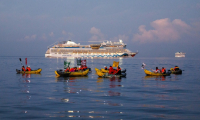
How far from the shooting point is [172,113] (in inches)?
599

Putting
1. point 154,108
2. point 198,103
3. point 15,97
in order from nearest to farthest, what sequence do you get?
point 154,108 → point 198,103 → point 15,97

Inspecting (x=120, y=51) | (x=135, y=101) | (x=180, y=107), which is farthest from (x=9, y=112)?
(x=120, y=51)

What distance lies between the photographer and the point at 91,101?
738 inches

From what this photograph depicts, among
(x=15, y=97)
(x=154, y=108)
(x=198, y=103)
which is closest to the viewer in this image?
(x=154, y=108)

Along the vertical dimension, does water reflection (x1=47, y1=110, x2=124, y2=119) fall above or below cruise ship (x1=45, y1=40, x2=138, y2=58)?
below

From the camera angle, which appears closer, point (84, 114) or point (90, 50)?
point (84, 114)

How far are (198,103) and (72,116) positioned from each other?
28.3 feet

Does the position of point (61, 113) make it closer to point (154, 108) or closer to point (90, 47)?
point (154, 108)

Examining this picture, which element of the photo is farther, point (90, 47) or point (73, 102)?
point (90, 47)

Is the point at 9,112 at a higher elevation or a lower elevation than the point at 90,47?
lower

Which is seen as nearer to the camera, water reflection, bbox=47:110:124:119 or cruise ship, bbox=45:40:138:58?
water reflection, bbox=47:110:124:119

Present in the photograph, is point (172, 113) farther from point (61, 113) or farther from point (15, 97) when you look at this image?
point (15, 97)

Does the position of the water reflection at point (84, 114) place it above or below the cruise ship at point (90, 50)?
below

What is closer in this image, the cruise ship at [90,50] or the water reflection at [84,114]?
the water reflection at [84,114]
